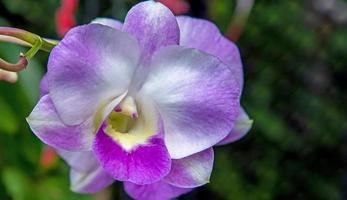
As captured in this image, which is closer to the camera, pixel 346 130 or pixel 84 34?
pixel 84 34

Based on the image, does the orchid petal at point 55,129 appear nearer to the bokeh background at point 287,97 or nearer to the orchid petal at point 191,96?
the orchid petal at point 191,96

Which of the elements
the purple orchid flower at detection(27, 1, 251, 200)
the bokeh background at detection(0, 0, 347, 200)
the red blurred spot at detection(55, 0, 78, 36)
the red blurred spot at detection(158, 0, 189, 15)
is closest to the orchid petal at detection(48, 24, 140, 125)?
the purple orchid flower at detection(27, 1, 251, 200)

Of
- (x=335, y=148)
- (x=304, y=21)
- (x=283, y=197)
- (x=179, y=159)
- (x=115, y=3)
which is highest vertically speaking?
(x=179, y=159)

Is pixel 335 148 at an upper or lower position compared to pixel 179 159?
lower

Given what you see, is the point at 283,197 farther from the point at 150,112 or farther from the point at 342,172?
the point at 150,112

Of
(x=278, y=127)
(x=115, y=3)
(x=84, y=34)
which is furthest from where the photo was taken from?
(x=278, y=127)

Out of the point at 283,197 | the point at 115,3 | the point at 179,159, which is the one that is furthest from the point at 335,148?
the point at 179,159

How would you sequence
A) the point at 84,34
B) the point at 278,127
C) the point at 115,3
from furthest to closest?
the point at 278,127
the point at 115,3
the point at 84,34
